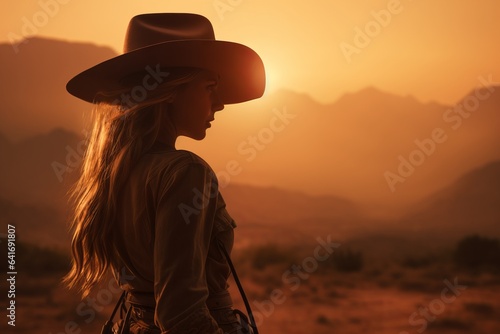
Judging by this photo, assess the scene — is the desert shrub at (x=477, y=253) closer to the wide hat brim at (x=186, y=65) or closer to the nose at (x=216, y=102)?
the wide hat brim at (x=186, y=65)

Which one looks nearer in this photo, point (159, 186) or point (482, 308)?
point (159, 186)

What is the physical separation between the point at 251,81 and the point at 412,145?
307 cm

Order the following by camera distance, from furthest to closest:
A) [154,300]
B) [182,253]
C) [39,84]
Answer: [39,84], [154,300], [182,253]

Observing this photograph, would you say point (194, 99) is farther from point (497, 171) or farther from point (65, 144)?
point (497, 171)

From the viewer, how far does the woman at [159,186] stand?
0.76m

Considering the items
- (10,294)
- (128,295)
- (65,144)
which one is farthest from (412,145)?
(128,295)

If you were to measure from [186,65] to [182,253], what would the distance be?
1.07ft

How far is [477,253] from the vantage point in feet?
12.9

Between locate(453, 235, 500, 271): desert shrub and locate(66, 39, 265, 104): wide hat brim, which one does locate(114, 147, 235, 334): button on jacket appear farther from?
locate(453, 235, 500, 271): desert shrub

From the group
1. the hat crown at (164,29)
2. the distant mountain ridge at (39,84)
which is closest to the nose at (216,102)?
the hat crown at (164,29)

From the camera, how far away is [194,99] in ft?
3.00

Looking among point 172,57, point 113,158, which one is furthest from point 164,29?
point 113,158

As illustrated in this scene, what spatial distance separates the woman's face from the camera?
0.91 m

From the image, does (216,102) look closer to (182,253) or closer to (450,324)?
(182,253)
